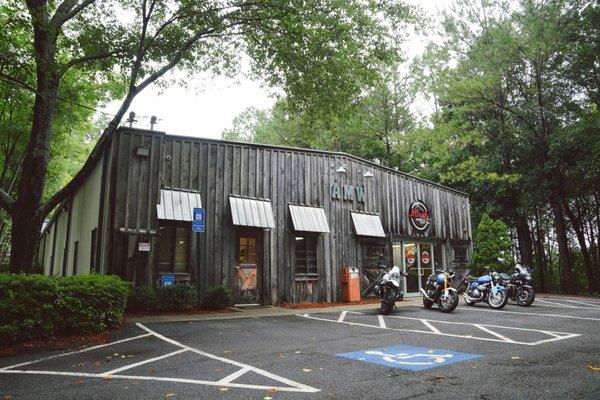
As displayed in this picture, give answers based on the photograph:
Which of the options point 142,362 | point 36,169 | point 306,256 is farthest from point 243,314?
point 36,169

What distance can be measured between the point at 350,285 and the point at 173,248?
20.7ft

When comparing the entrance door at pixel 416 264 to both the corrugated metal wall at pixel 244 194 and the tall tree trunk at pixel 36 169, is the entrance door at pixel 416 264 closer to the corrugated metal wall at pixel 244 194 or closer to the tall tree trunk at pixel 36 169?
the corrugated metal wall at pixel 244 194

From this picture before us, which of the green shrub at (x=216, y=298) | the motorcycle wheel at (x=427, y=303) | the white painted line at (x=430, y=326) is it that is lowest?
the white painted line at (x=430, y=326)

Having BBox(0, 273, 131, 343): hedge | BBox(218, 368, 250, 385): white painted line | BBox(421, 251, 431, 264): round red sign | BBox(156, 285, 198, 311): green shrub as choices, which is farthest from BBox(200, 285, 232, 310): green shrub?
BBox(421, 251, 431, 264): round red sign

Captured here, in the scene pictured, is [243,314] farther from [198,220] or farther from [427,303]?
[427,303]

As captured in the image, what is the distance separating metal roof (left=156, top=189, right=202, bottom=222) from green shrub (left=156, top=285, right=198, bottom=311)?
6.33 ft

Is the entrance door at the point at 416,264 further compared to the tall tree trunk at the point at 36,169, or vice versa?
the entrance door at the point at 416,264

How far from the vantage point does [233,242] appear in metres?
12.8

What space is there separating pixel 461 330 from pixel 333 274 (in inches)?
271

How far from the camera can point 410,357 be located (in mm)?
5742

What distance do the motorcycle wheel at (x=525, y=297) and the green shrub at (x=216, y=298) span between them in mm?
8808

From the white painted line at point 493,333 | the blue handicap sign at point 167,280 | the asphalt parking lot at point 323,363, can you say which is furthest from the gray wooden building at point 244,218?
the white painted line at point 493,333

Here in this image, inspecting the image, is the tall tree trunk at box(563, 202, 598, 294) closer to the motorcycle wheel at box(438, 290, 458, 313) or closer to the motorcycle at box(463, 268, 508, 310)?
the motorcycle at box(463, 268, 508, 310)

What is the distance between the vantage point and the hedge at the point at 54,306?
6887 millimetres
